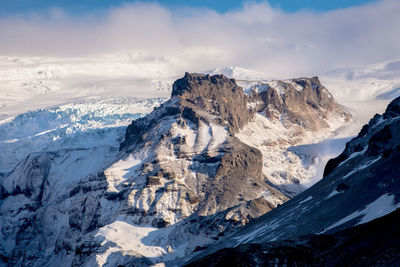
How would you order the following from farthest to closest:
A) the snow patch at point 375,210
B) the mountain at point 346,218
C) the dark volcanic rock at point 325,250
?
the snow patch at point 375,210
the mountain at point 346,218
the dark volcanic rock at point 325,250

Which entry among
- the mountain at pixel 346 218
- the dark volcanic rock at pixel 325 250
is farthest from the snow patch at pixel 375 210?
the dark volcanic rock at pixel 325 250

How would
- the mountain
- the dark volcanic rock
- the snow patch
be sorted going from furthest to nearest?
1. the snow patch
2. the mountain
3. the dark volcanic rock

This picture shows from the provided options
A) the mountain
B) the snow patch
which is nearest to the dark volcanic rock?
the mountain

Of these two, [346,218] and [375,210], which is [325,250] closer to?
[375,210]

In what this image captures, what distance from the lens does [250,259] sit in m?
70.0

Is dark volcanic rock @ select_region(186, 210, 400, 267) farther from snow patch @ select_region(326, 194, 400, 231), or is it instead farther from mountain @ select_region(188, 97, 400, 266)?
snow patch @ select_region(326, 194, 400, 231)

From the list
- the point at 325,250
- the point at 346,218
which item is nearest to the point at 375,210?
the point at 346,218

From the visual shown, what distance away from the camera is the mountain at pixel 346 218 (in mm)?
66750

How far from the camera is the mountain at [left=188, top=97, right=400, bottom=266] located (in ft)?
219

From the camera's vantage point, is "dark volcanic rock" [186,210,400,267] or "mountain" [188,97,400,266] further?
"mountain" [188,97,400,266]

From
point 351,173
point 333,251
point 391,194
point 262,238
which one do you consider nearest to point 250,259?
point 333,251

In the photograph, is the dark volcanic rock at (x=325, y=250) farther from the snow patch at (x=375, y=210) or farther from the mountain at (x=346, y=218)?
the snow patch at (x=375, y=210)

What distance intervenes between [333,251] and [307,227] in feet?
162

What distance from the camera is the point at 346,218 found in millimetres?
101750
